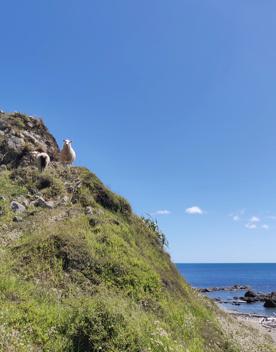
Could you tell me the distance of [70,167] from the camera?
958 inches

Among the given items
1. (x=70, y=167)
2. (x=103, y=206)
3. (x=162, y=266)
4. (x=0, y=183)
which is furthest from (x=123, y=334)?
(x=70, y=167)

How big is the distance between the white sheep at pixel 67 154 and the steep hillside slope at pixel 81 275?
1.67 ft

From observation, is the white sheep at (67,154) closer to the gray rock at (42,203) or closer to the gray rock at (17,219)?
the gray rock at (42,203)

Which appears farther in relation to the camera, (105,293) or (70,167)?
(70,167)

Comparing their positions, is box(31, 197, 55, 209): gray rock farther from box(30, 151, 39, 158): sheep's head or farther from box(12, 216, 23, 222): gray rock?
box(30, 151, 39, 158): sheep's head

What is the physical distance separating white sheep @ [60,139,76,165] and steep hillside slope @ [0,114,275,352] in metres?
0.51

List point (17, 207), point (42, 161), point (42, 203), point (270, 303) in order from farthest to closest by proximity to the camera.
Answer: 1. point (270, 303)
2. point (42, 161)
3. point (42, 203)
4. point (17, 207)

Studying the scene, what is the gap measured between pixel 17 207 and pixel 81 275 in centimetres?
625

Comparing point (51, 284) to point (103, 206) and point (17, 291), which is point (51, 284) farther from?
point (103, 206)

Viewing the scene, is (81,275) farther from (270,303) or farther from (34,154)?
(270,303)

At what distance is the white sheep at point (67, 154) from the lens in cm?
2553

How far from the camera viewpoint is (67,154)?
2553 centimetres

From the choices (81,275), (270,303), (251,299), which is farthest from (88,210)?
(251,299)

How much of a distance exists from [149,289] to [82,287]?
2901 mm
